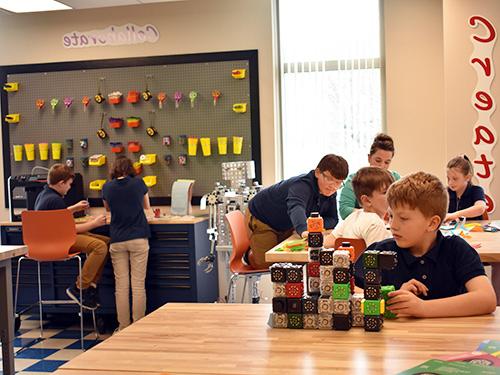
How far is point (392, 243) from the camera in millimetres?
2184

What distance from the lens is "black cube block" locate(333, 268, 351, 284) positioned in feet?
5.99

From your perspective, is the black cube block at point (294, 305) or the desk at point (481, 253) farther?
the desk at point (481, 253)

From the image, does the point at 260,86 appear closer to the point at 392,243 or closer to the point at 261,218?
the point at 261,218

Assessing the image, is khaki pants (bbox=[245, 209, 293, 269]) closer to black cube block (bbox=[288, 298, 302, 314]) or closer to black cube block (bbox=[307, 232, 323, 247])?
black cube block (bbox=[307, 232, 323, 247])

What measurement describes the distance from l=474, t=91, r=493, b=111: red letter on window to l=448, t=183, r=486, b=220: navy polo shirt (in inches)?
36.2

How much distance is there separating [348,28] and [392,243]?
4182 millimetres

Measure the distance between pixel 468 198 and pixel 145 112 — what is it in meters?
3.14

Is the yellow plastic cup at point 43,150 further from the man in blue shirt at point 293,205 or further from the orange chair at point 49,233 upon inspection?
the man in blue shirt at point 293,205

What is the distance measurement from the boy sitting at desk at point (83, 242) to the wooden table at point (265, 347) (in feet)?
11.8

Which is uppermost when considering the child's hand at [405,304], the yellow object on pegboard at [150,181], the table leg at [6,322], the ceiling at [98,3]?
the ceiling at [98,3]

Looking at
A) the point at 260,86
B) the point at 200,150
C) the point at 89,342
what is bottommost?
the point at 89,342

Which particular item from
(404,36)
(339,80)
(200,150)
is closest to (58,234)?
(200,150)

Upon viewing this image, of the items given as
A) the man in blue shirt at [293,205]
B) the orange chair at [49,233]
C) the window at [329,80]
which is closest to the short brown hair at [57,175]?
the orange chair at [49,233]

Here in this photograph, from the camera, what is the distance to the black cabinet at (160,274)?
5664mm
